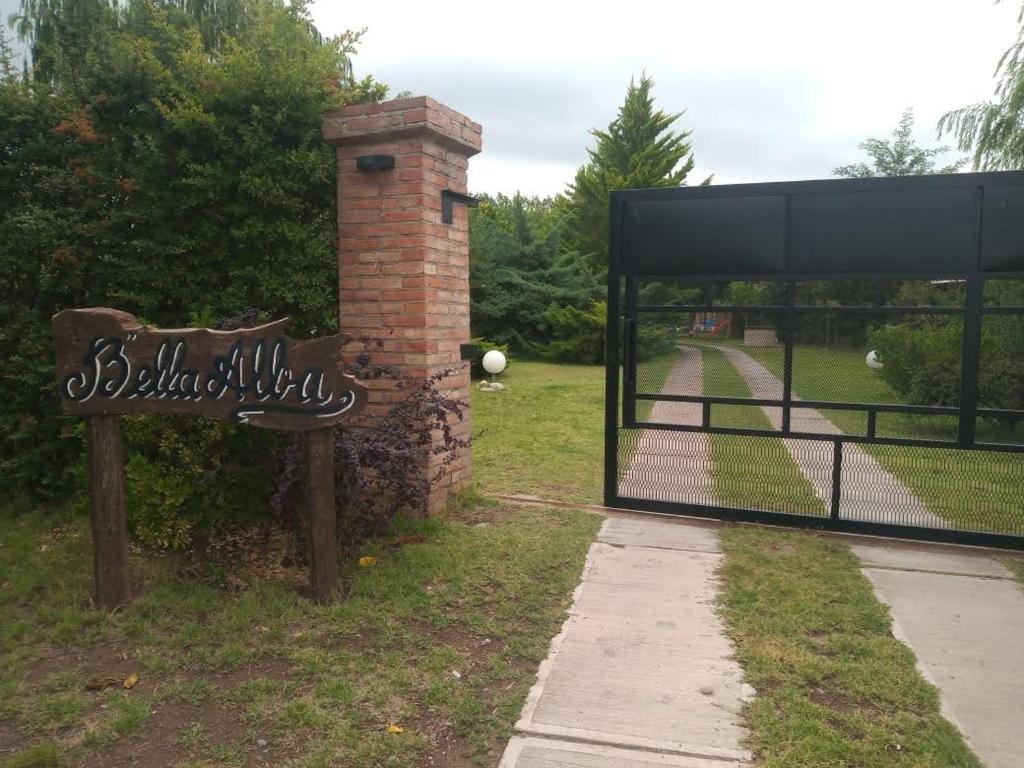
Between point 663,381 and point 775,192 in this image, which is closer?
point 775,192

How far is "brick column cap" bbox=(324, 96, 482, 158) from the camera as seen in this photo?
457 centimetres

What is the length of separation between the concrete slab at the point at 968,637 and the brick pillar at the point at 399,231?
286cm

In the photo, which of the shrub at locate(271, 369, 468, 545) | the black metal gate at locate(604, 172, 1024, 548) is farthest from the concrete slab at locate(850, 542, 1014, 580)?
the shrub at locate(271, 369, 468, 545)

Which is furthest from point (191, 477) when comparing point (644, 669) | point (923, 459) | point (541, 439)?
point (541, 439)

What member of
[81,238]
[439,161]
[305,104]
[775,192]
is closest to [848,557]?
[775,192]

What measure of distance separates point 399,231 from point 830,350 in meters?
2.87

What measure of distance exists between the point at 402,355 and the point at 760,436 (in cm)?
249

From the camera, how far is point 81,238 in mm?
4949

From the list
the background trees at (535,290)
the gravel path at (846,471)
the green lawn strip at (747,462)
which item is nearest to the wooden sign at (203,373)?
the green lawn strip at (747,462)

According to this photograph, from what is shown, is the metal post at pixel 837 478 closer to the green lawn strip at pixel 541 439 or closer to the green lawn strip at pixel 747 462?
the green lawn strip at pixel 747 462

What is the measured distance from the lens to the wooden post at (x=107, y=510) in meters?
3.57

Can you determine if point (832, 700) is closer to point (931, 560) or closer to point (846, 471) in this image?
point (931, 560)

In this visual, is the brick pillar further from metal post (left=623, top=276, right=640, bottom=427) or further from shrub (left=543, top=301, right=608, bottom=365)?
shrub (left=543, top=301, right=608, bottom=365)

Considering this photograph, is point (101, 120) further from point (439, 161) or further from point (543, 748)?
point (543, 748)
